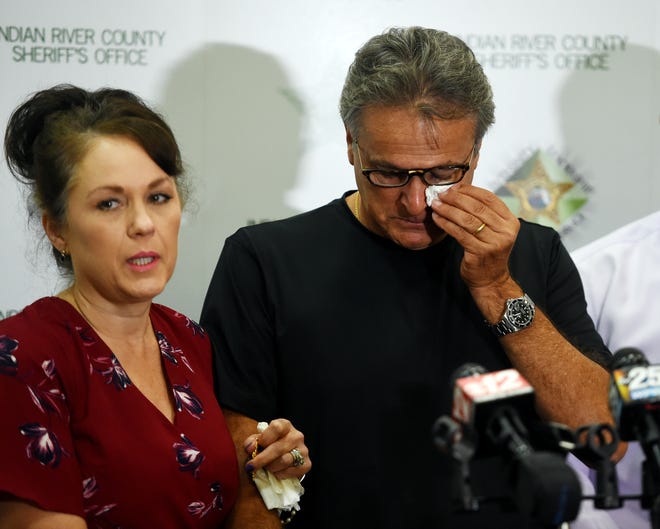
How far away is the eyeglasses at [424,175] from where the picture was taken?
1866 millimetres

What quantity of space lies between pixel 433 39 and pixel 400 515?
1.00m

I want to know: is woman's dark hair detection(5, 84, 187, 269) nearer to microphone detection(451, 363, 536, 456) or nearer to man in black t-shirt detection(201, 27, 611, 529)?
man in black t-shirt detection(201, 27, 611, 529)

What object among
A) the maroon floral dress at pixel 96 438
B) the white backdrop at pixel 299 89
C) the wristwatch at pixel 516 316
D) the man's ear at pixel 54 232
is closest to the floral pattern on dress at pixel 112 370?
the maroon floral dress at pixel 96 438

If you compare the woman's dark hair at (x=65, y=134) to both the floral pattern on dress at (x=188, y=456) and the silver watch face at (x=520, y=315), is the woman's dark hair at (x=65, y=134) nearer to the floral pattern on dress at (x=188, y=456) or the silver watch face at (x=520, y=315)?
the floral pattern on dress at (x=188, y=456)

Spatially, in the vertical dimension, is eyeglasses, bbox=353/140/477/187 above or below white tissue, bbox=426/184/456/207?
above

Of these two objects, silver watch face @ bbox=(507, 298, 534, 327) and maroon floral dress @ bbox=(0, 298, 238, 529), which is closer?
maroon floral dress @ bbox=(0, 298, 238, 529)

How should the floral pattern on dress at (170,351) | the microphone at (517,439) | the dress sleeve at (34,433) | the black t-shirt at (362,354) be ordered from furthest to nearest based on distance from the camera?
the black t-shirt at (362,354), the floral pattern on dress at (170,351), the dress sleeve at (34,433), the microphone at (517,439)

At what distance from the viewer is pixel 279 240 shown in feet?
6.75

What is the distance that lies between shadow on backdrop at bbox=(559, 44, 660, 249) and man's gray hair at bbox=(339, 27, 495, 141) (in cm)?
95

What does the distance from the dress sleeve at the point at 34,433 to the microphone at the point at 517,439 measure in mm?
704

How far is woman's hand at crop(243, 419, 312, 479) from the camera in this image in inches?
67.4

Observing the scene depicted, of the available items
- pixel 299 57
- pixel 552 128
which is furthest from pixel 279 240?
pixel 552 128

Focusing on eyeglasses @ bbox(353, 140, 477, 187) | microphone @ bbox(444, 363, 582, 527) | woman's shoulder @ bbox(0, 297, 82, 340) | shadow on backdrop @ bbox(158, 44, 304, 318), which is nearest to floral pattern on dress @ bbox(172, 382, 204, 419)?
woman's shoulder @ bbox(0, 297, 82, 340)

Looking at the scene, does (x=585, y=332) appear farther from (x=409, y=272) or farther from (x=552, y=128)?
(x=552, y=128)
